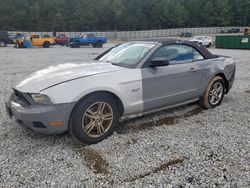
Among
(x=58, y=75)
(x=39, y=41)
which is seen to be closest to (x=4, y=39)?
(x=39, y=41)

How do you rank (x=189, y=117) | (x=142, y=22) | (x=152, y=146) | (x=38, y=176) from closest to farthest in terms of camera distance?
1. (x=38, y=176)
2. (x=152, y=146)
3. (x=189, y=117)
4. (x=142, y=22)

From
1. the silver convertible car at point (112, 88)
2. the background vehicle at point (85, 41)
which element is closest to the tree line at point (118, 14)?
the background vehicle at point (85, 41)

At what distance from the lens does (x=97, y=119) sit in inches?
121

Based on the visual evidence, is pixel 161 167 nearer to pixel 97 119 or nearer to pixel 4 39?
pixel 97 119

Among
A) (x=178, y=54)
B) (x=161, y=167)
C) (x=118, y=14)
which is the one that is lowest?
(x=161, y=167)

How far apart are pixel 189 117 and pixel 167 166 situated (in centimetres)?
168

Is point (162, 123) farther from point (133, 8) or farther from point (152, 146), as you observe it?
point (133, 8)

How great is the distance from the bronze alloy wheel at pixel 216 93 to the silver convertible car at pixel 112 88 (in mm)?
141

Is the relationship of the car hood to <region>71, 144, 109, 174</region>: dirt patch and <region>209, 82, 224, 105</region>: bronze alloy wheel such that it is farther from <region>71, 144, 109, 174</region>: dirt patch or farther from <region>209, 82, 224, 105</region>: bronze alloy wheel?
<region>209, 82, 224, 105</region>: bronze alloy wheel

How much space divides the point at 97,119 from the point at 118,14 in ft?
249

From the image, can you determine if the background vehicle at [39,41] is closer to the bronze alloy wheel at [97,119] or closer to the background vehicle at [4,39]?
the background vehicle at [4,39]

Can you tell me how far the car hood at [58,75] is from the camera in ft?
9.35

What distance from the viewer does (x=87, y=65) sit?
3404mm

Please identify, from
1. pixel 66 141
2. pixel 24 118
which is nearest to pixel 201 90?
pixel 66 141
